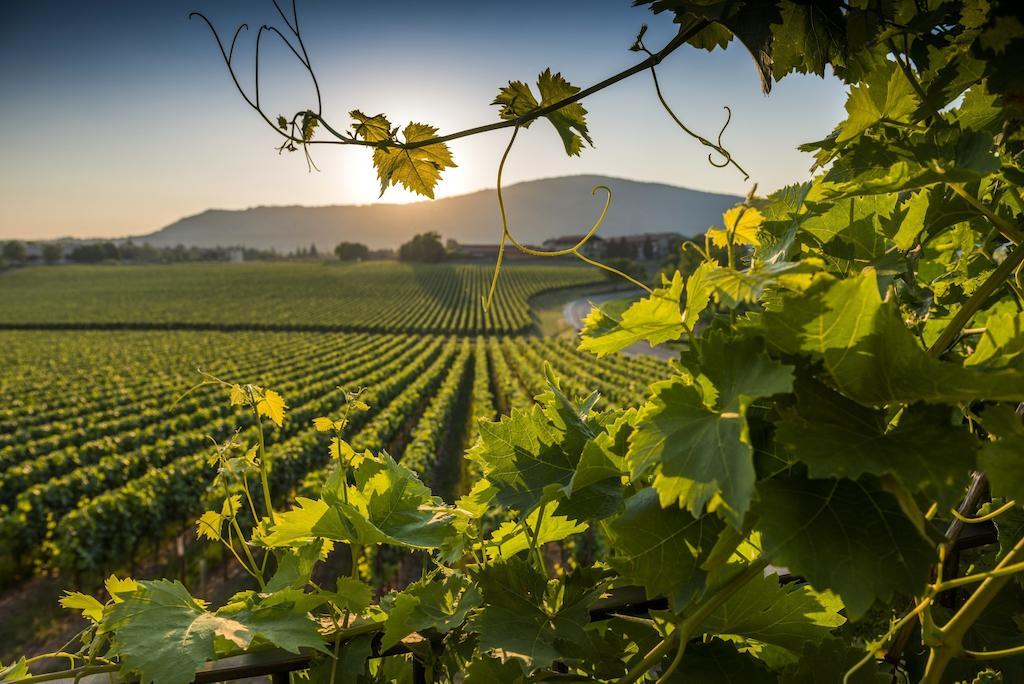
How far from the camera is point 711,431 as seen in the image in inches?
19.3

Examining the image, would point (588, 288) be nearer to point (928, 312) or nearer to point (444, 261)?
point (444, 261)

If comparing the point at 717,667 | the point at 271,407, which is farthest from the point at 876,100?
the point at 271,407

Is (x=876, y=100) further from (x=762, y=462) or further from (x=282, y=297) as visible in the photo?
(x=282, y=297)

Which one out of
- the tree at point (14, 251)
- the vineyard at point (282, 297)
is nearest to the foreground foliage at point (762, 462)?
the vineyard at point (282, 297)

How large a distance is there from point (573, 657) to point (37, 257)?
140m

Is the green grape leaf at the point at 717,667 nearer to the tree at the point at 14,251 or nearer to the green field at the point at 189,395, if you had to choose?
the green field at the point at 189,395

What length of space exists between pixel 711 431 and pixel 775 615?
403 mm

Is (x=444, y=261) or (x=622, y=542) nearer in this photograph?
(x=622, y=542)

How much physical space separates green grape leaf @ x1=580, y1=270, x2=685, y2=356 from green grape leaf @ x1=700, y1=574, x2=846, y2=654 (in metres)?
0.32

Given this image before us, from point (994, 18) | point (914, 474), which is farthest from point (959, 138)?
point (914, 474)

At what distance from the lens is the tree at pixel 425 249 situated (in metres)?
107

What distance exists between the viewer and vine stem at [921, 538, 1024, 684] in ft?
1.90

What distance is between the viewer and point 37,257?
10919 centimetres

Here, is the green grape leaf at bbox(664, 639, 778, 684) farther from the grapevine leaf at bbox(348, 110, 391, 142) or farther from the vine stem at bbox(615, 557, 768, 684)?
the grapevine leaf at bbox(348, 110, 391, 142)
